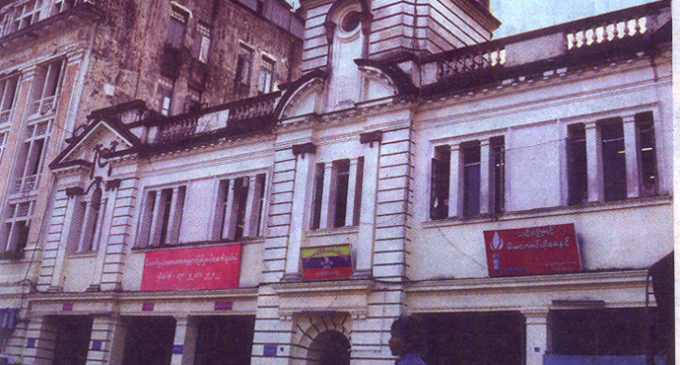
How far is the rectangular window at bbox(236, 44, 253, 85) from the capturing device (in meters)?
32.4

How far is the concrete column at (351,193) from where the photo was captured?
17281 mm

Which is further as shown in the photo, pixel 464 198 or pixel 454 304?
pixel 464 198

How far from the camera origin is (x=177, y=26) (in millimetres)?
30453

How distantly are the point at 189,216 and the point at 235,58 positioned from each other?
13081mm

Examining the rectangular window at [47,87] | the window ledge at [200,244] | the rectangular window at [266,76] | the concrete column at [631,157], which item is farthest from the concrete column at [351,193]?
the rectangular window at [266,76]

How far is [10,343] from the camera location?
78.7 ft

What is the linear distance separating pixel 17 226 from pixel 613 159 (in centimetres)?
2213

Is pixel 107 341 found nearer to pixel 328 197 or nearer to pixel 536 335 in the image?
pixel 328 197

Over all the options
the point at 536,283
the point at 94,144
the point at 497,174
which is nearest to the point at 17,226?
the point at 94,144

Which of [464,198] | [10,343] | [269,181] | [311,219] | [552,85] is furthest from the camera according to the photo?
[10,343]

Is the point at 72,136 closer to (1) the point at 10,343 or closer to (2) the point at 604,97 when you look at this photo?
(1) the point at 10,343

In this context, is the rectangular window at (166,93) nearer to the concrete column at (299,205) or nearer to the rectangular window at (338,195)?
the concrete column at (299,205)

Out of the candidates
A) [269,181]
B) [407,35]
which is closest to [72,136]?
[269,181]

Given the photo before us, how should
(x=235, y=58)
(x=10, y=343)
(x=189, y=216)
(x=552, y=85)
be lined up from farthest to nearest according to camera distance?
(x=235, y=58)
(x=10, y=343)
(x=189, y=216)
(x=552, y=85)
